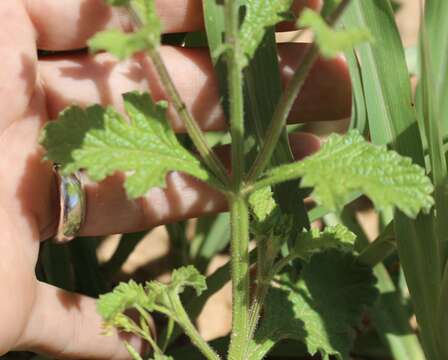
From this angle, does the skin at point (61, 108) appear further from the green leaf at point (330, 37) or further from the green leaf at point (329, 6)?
the green leaf at point (330, 37)

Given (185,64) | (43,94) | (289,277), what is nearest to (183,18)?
(185,64)

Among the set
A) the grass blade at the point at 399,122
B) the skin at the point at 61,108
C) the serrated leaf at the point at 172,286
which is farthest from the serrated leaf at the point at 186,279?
the grass blade at the point at 399,122

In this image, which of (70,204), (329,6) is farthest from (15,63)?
(329,6)

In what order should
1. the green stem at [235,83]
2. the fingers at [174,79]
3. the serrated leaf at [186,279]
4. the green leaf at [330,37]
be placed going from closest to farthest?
the green leaf at [330,37], the green stem at [235,83], the serrated leaf at [186,279], the fingers at [174,79]

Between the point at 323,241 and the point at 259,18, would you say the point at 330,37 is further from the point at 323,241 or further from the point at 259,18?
the point at 323,241

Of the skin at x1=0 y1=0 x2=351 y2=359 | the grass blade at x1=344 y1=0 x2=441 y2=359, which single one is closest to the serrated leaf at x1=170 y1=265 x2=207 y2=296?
the skin at x1=0 y1=0 x2=351 y2=359

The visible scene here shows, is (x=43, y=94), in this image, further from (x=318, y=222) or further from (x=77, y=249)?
(x=318, y=222)

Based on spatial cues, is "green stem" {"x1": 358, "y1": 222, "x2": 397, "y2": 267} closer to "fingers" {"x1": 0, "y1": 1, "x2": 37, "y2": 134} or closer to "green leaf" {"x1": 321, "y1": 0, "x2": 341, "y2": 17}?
"green leaf" {"x1": 321, "y1": 0, "x2": 341, "y2": 17}
